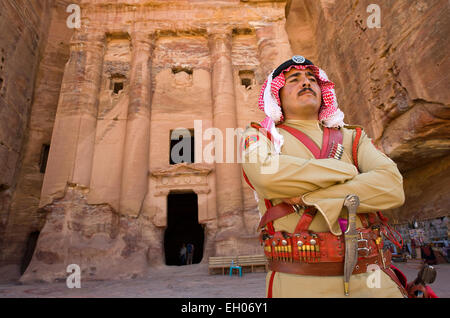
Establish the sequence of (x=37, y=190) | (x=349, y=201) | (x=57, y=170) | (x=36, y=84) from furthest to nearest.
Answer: (x=36, y=84) → (x=37, y=190) → (x=57, y=170) → (x=349, y=201)

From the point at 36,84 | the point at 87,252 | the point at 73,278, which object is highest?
the point at 36,84

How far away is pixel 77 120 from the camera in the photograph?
12250 mm

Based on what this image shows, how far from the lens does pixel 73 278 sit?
30.7 feet

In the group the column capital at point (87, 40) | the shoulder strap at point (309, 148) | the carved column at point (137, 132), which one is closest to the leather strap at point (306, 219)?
the shoulder strap at point (309, 148)

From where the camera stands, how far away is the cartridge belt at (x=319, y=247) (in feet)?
5.24

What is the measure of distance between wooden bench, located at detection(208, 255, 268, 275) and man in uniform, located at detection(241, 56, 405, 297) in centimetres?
790

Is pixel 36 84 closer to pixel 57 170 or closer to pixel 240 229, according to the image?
pixel 57 170

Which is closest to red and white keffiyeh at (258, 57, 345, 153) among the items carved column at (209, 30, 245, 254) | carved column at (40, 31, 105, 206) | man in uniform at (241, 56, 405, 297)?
man in uniform at (241, 56, 405, 297)

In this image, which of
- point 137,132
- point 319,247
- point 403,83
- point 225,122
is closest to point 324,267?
point 319,247

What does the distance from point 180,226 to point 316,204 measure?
17670 mm

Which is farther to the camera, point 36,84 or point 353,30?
point 36,84

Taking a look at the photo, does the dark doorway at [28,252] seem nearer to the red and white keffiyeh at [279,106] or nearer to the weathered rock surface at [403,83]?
the red and white keffiyeh at [279,106]

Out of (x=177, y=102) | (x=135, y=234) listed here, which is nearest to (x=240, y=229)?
(x=135, y=234)

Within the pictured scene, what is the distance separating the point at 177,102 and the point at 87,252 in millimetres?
7357
